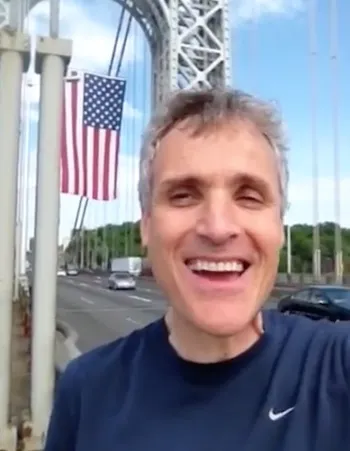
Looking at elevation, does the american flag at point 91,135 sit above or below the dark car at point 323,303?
above

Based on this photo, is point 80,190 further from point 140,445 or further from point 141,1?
point 141,1

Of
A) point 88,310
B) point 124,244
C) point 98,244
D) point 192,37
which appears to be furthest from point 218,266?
point 98,244

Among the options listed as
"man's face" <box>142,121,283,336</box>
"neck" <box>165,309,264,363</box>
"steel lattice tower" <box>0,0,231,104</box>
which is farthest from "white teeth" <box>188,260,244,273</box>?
"steel lattice tower" <box>0,0,231,104</box>

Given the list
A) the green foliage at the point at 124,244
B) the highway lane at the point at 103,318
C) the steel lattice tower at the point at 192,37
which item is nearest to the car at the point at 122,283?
the green foliage at the point at 124,244

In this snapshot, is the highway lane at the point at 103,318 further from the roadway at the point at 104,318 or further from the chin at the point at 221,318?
the chin at the point at 221,318

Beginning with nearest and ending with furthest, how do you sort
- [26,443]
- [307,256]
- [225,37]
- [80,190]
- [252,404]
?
[252,404]
[26,443]
[80,190]
[225,37]
[307,256]

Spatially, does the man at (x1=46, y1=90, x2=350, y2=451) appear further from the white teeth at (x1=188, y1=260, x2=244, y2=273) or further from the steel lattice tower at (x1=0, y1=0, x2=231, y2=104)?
the steel lattice tower at (x1=0, y1=0, x2=231, y2=104)

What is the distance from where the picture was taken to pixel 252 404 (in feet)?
3.60

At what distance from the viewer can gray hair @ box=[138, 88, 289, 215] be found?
1.19m

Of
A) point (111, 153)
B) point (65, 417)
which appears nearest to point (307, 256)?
point (111, 153)

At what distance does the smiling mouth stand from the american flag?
4.56 meters

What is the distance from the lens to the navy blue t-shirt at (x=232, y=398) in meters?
1.06

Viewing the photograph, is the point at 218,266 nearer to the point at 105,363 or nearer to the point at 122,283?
the point at 105,363

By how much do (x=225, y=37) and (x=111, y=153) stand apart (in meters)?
25.2
